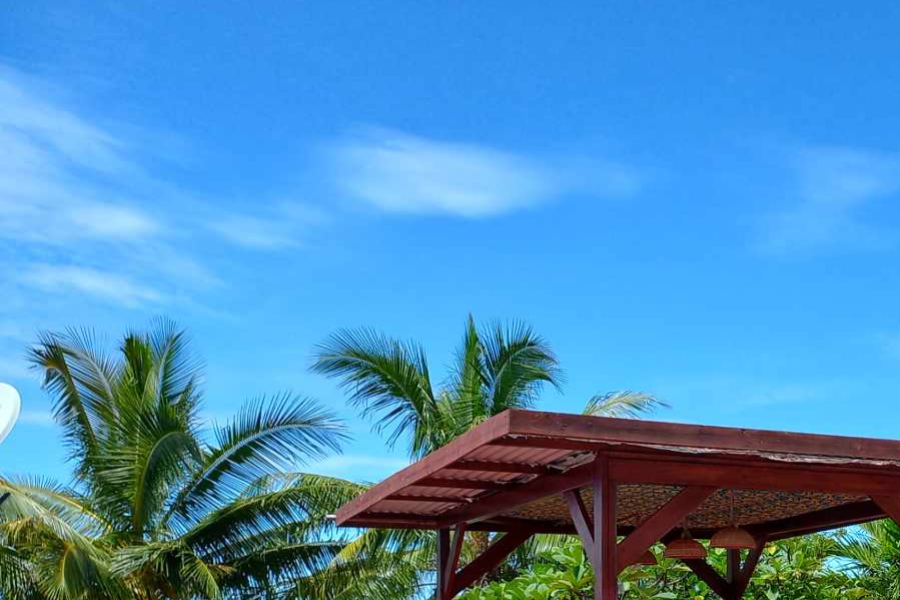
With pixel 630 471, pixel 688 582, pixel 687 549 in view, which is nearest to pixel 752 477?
pixel 630 471

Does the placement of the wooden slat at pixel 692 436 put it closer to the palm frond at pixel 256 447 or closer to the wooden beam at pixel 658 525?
the wooden beam at pixel 658 525

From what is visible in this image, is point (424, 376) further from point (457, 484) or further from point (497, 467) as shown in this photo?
point (497, 467)

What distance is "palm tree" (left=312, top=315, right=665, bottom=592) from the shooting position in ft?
56.8

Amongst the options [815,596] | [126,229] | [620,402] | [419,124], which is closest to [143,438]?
[620,402]

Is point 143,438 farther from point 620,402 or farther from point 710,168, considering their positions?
point 710,168

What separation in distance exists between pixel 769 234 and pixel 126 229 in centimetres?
1557

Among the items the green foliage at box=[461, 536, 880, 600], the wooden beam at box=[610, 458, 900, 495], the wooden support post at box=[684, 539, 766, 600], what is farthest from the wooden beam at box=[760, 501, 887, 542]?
the green foliage at box=[461, 536, 880, 600]

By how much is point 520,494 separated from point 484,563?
160 centimetres

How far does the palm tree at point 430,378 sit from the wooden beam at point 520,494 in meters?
8.25

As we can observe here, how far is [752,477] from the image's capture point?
675cm

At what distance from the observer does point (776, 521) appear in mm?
9734

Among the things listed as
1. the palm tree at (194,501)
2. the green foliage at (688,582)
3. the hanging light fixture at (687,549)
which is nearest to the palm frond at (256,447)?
the palm tree at (194,501)

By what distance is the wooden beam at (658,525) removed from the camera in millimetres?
6457

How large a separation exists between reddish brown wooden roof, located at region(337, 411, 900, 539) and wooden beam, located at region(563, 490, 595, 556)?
67mm
